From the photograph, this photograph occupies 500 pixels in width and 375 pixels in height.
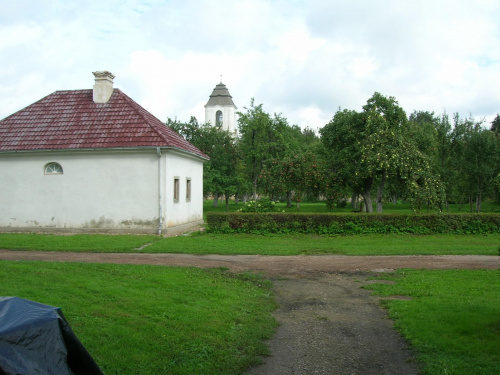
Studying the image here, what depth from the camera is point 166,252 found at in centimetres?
1505

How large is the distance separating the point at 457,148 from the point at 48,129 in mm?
29325

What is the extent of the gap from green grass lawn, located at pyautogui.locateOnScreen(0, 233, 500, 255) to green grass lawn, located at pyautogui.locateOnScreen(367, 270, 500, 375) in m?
4.22

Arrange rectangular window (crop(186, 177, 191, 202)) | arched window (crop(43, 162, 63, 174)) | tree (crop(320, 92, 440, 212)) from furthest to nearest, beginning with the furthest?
rectangular window (crop(186, 177, 191, 202)) → tree (crop(320, 92, 440, 212)) → arched window (crop(43, 162, 63, 174))

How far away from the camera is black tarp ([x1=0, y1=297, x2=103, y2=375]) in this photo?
277 cm

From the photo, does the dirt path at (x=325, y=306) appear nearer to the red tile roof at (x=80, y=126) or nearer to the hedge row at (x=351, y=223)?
the hedge row at (x=351, y=223)

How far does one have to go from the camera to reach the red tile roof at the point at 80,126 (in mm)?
20344

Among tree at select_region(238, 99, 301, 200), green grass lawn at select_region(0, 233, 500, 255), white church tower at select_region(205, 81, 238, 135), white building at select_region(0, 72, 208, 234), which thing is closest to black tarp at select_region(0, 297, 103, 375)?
green grass lawn at select_region(0, 233, 500, 255)

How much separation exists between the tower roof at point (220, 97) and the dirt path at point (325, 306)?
7007cm

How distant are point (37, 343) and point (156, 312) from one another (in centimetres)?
446

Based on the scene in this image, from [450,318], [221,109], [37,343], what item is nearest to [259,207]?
[450,318]

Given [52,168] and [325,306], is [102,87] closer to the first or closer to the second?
[52,168]

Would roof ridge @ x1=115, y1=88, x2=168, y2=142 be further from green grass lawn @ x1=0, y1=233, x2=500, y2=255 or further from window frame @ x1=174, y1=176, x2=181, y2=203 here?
green grass lawn @ x1=0, y1=233, x2=500, y2=255

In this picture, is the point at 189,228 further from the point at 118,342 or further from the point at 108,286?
the point at 118,342

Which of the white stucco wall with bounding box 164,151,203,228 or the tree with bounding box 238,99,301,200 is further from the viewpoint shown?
the tree with bounding box 238,99,301,200
